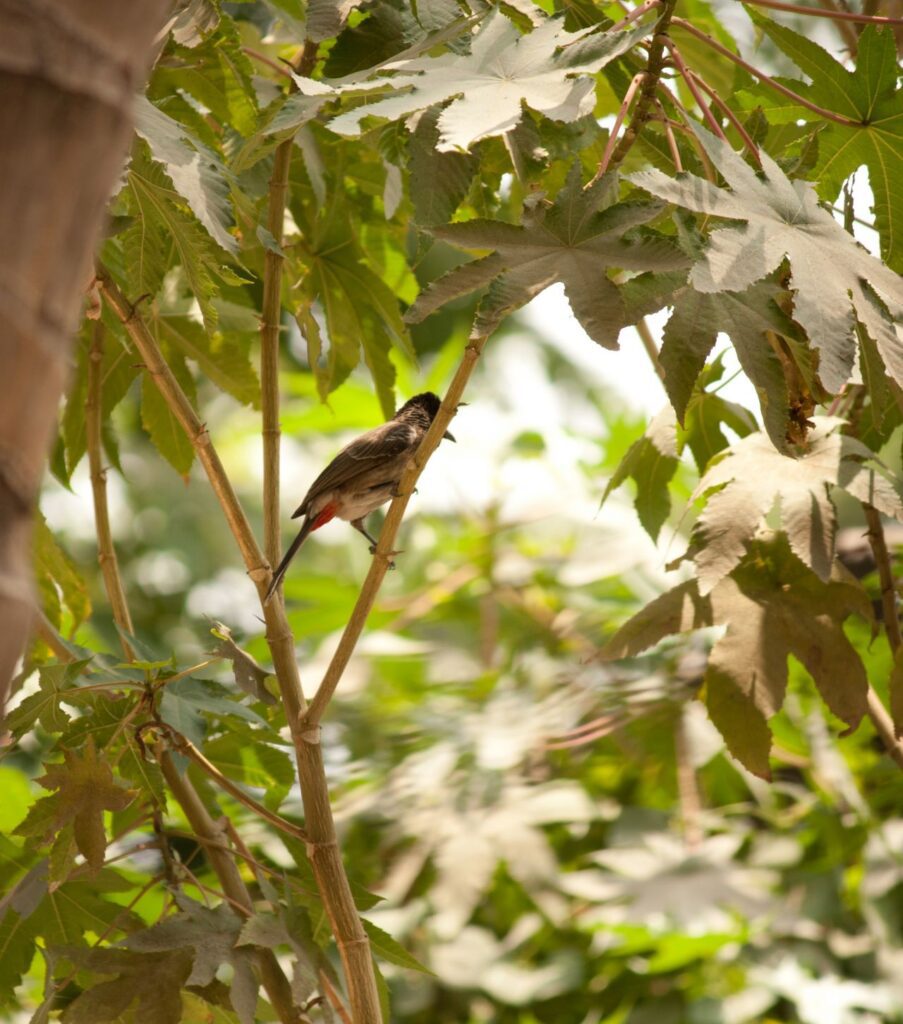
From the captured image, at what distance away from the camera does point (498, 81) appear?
1455mm

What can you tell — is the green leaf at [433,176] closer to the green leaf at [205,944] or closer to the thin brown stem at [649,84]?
the thin brown stem at [649,84]

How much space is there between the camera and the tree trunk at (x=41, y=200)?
0.54 m

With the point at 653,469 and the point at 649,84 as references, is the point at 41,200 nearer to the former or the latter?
the point at 649,84

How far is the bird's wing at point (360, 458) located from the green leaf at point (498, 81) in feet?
5.15

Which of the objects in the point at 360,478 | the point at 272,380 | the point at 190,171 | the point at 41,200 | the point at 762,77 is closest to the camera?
the point at 41,200

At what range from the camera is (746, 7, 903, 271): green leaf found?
1990 millimetres

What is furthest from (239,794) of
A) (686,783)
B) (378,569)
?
(686,783)

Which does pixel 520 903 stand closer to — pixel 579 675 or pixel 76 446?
pixel 579 675

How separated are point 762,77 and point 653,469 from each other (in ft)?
2.53

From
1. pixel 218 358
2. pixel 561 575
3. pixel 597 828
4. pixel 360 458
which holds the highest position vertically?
pixel 218 358

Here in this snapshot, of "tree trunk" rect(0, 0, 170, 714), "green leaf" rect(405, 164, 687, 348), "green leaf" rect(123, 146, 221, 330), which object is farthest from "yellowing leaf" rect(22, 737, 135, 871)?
"tree trunk" rect(0, 0, 170, 714)

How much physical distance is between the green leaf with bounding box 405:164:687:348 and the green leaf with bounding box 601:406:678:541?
34.3 inches

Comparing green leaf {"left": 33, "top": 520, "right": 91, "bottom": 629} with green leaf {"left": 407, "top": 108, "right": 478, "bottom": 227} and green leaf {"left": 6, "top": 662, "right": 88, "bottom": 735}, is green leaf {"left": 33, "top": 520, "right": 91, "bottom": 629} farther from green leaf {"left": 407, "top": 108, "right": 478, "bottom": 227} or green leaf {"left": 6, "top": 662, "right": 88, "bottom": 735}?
green leaf {"left": 407, "top": 108, "right": 478, "bottom": 227}

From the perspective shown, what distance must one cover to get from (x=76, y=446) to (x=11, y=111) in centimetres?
199
